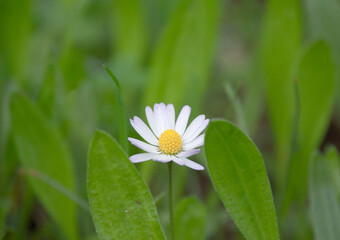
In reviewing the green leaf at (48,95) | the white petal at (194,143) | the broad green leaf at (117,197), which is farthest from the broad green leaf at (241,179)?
the green leaf at (48,95)

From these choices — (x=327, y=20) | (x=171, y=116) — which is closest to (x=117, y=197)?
(x=171, y=116)

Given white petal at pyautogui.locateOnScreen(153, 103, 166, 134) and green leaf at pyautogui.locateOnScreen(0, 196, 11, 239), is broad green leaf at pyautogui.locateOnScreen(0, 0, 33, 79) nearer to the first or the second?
green leaf at pyautogui.locateOnScreen(0, 196, 11, 239)

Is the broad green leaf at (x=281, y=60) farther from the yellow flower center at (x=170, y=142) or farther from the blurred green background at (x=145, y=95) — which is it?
the yellow flower center at (x=170, y=142)

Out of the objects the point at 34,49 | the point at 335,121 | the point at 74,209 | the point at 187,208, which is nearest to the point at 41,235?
the point at 74,209

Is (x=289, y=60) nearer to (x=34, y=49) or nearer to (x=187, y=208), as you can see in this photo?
(x=187, y=208)

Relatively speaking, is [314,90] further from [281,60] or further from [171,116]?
[171,116]

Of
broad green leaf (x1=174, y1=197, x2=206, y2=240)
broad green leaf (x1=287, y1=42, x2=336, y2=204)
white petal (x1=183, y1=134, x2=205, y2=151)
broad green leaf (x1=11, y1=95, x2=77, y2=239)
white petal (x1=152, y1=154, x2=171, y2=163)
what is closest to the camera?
white petal (x1=152, y1=154, x2=171, y2=163)

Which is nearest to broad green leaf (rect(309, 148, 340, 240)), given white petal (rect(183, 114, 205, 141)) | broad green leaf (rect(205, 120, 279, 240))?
broad green leaf (rect(205, 120, 279, 240))
